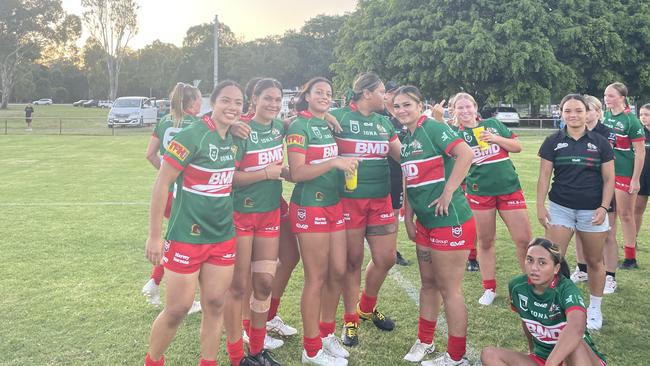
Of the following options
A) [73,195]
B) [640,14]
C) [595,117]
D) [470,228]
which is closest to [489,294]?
[470,228]

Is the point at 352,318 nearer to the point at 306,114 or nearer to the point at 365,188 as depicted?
the point at 365,188

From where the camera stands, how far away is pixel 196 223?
3428mm

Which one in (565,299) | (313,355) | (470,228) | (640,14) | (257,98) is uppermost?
(640,14)

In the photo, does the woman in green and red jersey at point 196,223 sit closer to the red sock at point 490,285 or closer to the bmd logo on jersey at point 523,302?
the bmd logo on jersey at point 523,302

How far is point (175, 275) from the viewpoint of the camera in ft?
11.1

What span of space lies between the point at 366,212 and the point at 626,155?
3.97m

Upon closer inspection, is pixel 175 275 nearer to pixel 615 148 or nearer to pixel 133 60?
pixel 615 148

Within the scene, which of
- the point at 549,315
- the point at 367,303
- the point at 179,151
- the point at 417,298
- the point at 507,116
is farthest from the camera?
the point at 507,116

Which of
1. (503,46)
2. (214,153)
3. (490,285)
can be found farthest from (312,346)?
(503,46)

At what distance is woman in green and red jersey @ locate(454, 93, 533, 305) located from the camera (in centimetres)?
540

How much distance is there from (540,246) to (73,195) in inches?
419

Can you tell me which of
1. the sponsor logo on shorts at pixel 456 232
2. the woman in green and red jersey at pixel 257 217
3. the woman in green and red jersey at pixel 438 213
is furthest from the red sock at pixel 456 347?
the woman in green and red jersey at pixel 257 217

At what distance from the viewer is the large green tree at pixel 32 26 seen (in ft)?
154

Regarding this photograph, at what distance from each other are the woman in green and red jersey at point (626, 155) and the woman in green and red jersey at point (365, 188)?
333cm
